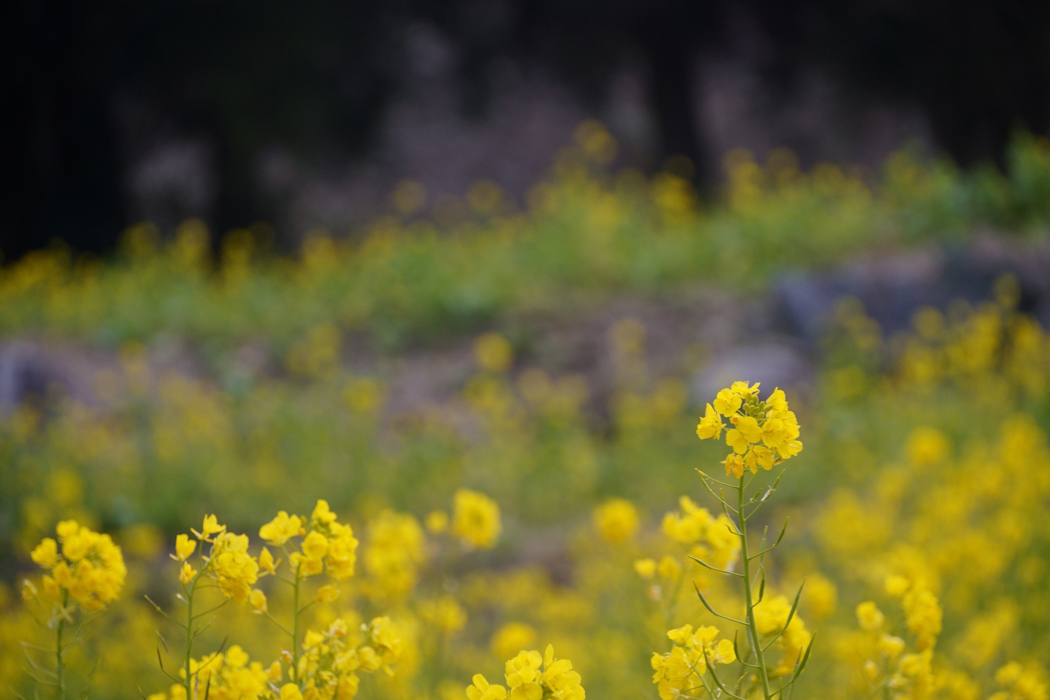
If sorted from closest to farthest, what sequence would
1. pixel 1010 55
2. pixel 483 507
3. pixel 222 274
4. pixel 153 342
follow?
pixel 483 507 < pixel 153 342 < pixel 1010 55 < pixel 222 274

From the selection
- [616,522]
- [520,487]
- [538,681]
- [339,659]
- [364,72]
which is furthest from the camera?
[364,72]

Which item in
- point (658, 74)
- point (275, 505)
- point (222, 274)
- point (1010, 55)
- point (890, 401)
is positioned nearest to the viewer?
point (275, 505)

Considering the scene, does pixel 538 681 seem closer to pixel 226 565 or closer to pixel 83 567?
pixel 226 565

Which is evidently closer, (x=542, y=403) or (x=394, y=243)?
(x=542, y=403)

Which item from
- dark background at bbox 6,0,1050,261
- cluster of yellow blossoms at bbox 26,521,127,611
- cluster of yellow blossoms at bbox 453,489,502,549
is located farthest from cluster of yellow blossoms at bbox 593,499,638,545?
dark background at bbox 6,0,1050,261

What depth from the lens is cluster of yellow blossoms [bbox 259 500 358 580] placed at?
949mm

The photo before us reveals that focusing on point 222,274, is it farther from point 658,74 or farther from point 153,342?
point 658,74

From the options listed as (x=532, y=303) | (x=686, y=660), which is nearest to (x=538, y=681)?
(x=686, y=660)

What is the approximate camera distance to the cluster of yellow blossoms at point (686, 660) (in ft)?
2.85

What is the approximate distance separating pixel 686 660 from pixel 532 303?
4968 millimetres

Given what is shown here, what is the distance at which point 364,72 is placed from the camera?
7.86 metres

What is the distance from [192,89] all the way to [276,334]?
11.2 feet

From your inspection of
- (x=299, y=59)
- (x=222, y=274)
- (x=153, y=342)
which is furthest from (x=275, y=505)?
(x=299, y=59)

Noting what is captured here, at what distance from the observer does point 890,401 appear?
4457 mm
